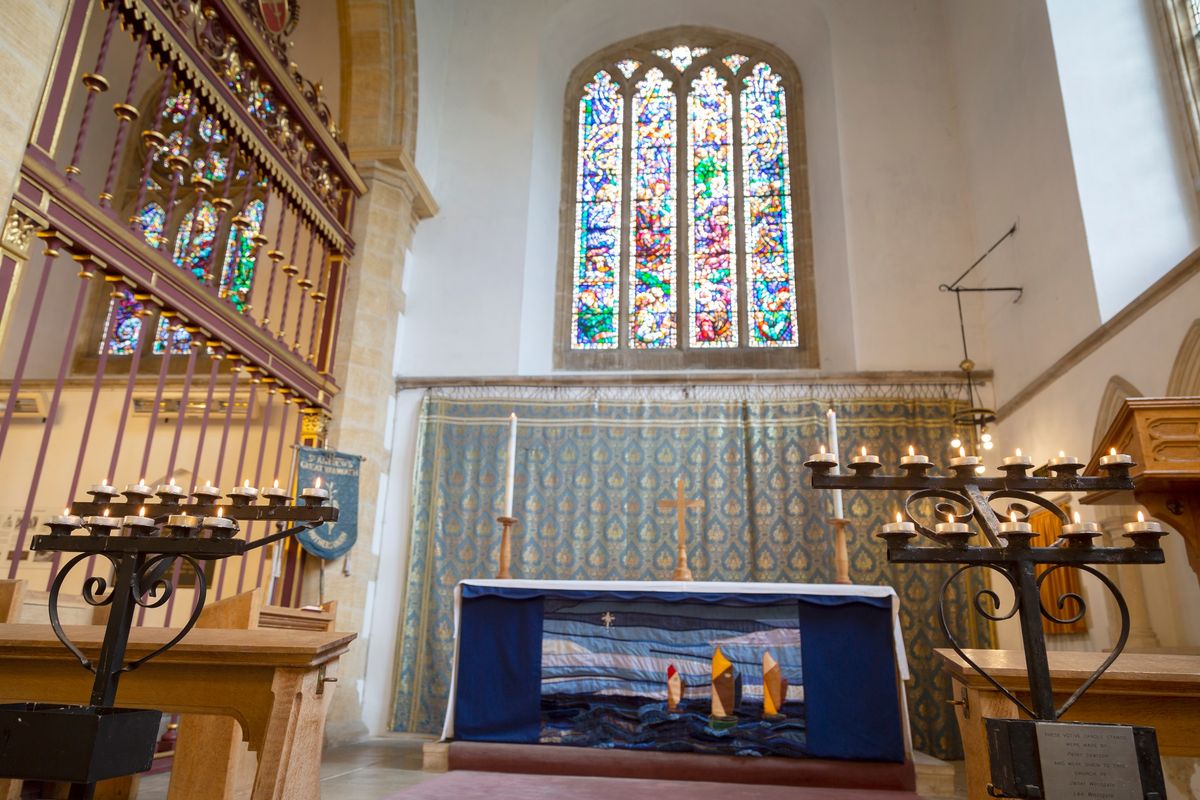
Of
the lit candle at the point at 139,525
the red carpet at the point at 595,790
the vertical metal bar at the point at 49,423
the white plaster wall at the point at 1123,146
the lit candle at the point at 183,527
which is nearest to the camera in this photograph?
the lit candle at the point at 139,525

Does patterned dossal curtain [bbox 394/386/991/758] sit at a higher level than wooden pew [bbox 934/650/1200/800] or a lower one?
higher

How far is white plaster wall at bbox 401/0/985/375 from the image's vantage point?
7328mm

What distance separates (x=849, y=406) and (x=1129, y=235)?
7.80 feet

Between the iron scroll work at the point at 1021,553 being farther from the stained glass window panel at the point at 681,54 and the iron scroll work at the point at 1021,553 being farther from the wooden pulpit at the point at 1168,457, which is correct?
the stained glass window panel at the point at 681,54

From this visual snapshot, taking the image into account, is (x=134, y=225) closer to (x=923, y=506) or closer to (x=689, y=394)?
(x=689, y=394)

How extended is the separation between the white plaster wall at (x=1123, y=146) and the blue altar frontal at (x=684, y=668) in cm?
259

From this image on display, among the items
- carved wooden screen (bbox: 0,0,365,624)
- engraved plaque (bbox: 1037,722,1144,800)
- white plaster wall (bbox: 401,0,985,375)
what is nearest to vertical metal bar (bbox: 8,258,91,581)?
carved wooden screen (bbox: 0,0,365,624)

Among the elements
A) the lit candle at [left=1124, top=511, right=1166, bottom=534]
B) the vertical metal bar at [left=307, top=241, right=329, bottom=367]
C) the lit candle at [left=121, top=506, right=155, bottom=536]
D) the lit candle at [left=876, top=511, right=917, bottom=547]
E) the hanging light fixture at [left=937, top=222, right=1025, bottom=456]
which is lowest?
the lit candle at [left=121, top=506, right=155, bottom=536]

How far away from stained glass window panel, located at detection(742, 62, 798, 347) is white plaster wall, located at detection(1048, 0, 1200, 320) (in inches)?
121

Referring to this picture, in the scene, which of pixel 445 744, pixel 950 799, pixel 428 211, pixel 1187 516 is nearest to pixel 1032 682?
pixel 1187 516

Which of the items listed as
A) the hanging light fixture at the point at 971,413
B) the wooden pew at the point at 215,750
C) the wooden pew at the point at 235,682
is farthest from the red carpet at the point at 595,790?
the hanging light fixture at the point at 971,413

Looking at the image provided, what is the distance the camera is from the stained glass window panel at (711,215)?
26.9 ft

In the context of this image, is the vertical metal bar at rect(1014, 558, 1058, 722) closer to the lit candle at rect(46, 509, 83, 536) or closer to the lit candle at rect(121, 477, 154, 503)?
the lit candle at rect(121, 477, 154, 503)

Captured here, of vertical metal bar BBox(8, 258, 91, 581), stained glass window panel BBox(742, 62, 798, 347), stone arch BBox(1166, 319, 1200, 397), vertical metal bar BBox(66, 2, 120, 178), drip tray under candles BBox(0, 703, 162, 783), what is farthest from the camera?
stained glass window panel BBox(742, 62, 798, 347)
